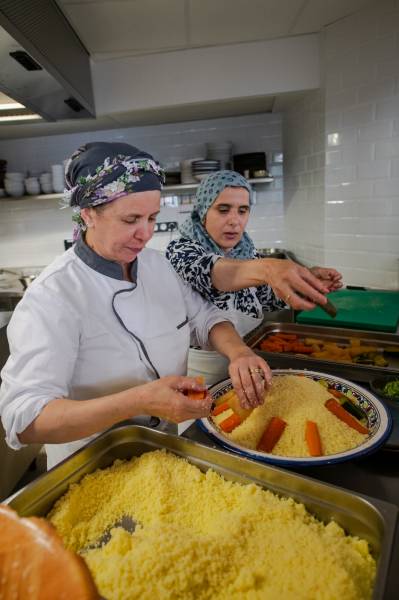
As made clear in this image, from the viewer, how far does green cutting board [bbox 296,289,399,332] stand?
77.5 inches

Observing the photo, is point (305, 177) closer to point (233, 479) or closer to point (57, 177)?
point (57, 177)

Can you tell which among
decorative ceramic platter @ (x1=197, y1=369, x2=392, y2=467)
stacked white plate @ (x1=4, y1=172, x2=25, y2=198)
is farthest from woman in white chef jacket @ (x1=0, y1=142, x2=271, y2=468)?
stacked white plate @ (x1=4, y1=172, x2=25, y2=198)

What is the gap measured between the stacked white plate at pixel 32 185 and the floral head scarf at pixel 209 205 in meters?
2.44

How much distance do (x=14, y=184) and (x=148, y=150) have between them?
55.9 inches

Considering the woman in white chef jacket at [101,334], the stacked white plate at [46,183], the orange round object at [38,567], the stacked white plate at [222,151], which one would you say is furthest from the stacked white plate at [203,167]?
the orange round object at [38,567]

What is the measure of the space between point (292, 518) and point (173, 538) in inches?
8.8

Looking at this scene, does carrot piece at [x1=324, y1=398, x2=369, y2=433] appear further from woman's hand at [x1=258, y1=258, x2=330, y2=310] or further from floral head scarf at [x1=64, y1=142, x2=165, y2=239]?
floral head scarf at [x1=64, y1=142, x2=165, y2=239]

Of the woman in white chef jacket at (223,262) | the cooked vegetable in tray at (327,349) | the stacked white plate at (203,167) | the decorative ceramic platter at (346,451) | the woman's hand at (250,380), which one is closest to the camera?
the decorative ceramic platter at (346,451)

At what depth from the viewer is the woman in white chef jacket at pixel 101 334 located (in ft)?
3.01

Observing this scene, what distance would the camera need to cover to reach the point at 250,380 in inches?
44.0

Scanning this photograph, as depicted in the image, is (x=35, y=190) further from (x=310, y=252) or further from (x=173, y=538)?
(x=173, y=538)

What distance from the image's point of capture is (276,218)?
422 centimetres

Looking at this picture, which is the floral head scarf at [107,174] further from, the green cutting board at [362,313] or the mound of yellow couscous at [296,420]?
the green cutting board at [362,313]

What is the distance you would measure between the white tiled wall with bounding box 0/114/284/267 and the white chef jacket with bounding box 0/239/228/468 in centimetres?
302
